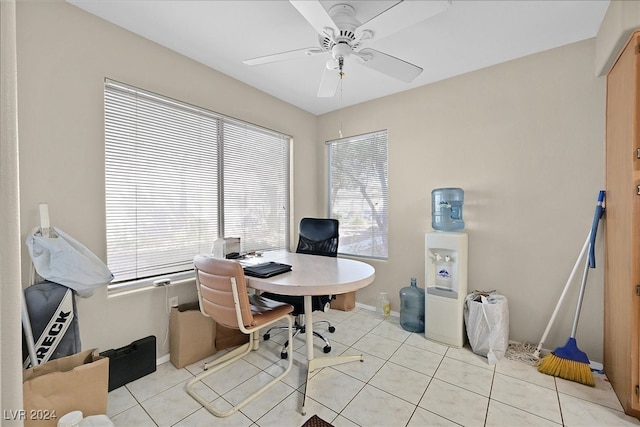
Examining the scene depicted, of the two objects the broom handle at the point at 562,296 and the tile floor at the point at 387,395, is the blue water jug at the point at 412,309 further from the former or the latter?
the broom handle at the point at 562,296

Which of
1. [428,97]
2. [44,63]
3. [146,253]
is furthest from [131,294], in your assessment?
[428,97]

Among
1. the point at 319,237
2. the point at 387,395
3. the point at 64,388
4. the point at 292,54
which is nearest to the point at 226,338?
the point at 64,388

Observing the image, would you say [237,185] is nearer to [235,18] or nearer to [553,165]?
[235,18]

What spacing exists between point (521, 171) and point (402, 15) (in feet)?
6.14

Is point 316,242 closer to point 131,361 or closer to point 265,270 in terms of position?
point 265,270

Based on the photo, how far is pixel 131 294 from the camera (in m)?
2.04

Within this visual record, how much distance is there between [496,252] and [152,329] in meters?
3.13

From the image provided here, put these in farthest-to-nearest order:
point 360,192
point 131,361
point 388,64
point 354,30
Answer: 1. point 360,192
2. point 131,361
3. point 388,64
4. point 354,30

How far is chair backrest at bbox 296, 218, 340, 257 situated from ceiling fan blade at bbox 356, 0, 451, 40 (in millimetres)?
1687

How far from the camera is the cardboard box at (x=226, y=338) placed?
7.75 ft

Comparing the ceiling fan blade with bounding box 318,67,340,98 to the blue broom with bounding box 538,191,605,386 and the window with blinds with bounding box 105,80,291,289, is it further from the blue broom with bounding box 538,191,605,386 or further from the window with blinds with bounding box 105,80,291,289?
the blue broom with bounding box 538,191,605,386

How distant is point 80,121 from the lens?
1846 mm

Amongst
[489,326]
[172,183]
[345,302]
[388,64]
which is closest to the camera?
[388,64]

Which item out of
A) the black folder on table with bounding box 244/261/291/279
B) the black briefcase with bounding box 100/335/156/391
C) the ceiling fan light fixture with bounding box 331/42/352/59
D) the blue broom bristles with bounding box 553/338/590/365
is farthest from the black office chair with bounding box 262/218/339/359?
the blue broom bristles with bounding box 553/338/590/365
